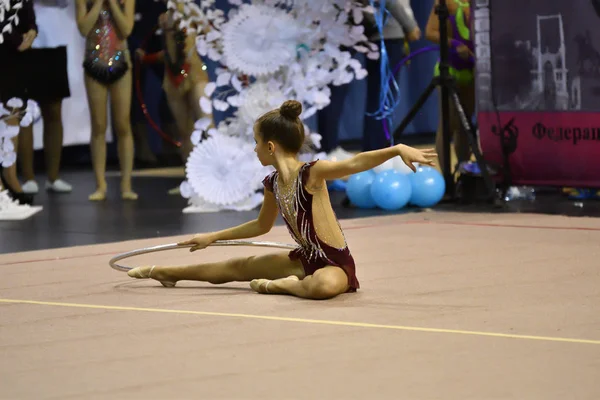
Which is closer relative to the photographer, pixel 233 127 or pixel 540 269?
pixel 540 269

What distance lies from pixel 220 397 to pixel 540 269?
2.39m

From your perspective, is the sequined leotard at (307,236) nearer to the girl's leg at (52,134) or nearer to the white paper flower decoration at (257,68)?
the white paper flower decoration at (257,68)

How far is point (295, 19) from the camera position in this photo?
7.94 metres

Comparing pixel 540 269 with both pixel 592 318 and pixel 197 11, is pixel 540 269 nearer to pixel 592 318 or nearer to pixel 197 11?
pixel 592 318

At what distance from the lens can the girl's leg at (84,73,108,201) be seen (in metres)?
8.48


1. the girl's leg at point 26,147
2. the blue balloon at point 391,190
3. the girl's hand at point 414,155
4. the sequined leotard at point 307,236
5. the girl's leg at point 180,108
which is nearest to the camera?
the girl's hand at point 414,155

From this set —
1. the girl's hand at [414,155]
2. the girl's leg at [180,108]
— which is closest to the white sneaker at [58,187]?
the girl's leg at [180,108]

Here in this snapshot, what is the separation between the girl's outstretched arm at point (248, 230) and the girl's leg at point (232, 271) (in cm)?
10

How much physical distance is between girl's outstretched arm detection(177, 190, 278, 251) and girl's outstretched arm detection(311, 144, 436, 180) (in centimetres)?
32

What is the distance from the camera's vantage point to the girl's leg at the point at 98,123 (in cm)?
848

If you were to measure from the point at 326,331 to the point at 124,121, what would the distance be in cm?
526

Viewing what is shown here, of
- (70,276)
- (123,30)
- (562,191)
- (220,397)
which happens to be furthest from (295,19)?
(220,397)

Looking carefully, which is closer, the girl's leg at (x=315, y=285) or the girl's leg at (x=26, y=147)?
the girl's leg at (x=315, y=285)

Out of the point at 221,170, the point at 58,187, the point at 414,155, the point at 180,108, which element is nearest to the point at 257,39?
the point at 221,170
